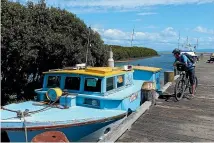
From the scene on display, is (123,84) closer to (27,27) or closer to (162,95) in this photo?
(162,95)

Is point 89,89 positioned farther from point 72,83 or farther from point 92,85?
point 72,83

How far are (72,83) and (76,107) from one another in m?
0.99

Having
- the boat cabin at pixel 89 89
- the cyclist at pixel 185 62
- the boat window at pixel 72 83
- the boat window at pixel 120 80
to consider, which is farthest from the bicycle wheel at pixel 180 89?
the boat window at pixel 72 83

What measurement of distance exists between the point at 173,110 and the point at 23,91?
856 cm

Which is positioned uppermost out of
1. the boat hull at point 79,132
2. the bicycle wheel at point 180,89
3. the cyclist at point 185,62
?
the cyclist at point 185,62

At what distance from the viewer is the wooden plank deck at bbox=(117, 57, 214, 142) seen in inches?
305

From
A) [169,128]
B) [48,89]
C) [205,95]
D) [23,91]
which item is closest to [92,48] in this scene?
[23,91]

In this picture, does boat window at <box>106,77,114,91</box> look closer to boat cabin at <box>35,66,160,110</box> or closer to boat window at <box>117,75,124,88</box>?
boat cabin at <box>35,66,160,110</box>

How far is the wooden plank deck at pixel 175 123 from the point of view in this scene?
7750 mm

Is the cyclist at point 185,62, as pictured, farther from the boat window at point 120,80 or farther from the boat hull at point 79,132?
the boat hull at point 79,132

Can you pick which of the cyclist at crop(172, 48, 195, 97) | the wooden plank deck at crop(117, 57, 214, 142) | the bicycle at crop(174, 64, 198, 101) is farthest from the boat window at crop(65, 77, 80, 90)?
the bicycle at crop(174, 64, 198, 101)

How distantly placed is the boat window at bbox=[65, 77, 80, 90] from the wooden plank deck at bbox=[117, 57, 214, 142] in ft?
7.64

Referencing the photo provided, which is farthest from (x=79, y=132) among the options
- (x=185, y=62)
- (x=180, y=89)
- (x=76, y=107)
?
(x=185, y=62)

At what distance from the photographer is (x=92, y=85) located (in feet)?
33.8
